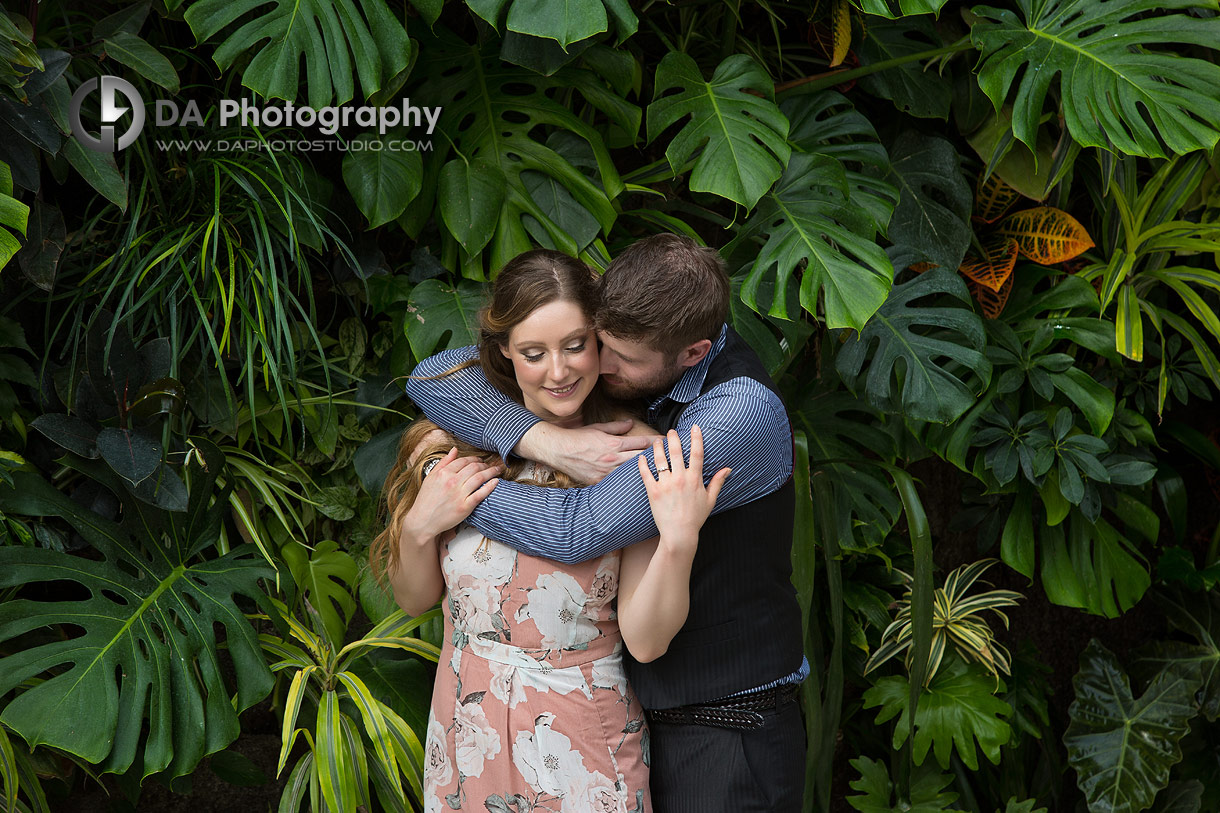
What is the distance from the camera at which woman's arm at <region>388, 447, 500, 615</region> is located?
1.40m

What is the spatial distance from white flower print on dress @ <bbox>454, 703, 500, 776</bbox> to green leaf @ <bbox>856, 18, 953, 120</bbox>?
171 centimetres

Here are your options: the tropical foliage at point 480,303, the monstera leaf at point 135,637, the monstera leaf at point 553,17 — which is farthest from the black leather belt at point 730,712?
the monstera leaf at point 553,17

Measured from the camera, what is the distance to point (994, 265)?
2467 mm

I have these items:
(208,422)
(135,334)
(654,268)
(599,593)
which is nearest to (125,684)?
(208,422)

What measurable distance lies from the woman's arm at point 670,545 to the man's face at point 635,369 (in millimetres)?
129

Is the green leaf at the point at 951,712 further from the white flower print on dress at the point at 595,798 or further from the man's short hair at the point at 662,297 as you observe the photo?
the man's short hair at the point at 662,297

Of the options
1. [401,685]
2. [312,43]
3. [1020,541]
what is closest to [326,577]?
[401,685]

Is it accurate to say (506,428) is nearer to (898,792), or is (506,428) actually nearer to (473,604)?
(473,604)

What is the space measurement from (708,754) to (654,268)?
2.37ft

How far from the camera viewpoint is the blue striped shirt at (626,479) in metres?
1.32

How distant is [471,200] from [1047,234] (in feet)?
4.83

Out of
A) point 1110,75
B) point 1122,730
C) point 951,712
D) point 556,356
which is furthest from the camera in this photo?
point 1122,730

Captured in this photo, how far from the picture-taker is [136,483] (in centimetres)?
164

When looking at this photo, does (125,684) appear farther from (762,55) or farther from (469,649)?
(762,55)
